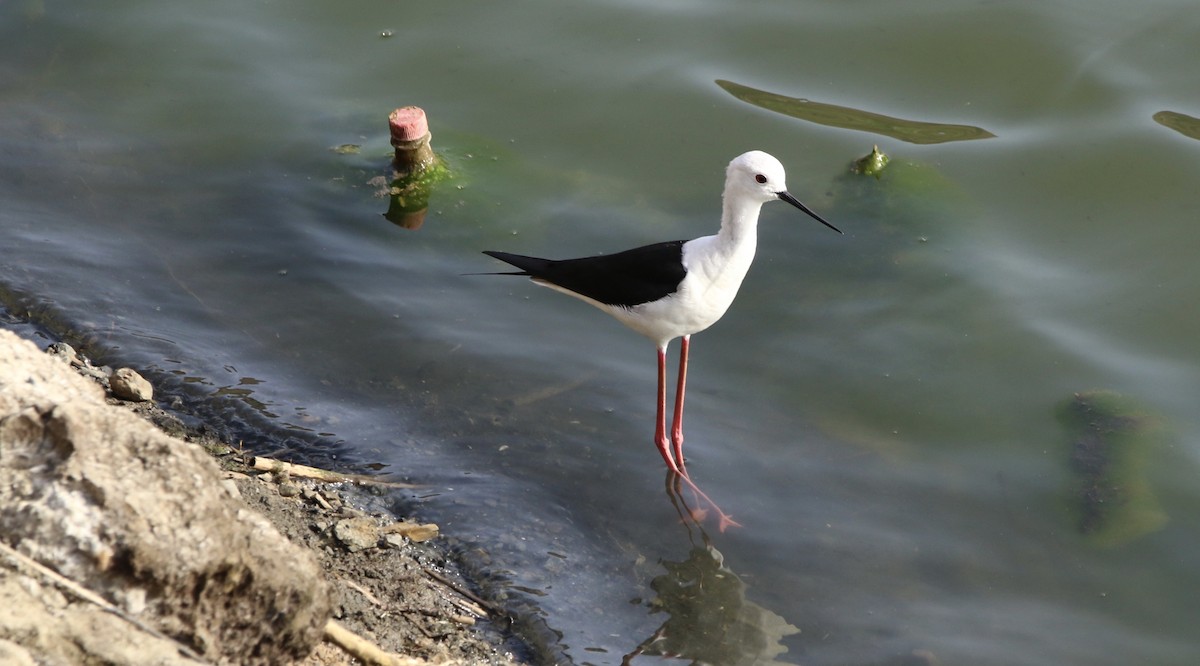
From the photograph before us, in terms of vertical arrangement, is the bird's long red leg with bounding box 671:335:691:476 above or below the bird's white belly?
below

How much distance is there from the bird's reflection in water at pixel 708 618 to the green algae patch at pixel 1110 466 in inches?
55.1

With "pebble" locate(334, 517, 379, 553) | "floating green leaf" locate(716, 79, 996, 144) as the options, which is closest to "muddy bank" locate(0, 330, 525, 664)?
"pebble" locate(334, 517, 379, 553)

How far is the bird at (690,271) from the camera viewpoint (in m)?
4.52

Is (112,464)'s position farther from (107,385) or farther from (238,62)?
(238,62)

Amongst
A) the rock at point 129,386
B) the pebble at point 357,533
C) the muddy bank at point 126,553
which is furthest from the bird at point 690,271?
the muddy bank at point 126,553

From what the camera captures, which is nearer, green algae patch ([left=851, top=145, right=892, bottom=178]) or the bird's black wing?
the bird's black wing

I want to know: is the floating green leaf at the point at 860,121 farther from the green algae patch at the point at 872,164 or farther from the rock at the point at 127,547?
the rock at the point at 127,547

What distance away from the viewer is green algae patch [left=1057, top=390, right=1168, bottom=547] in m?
4.59

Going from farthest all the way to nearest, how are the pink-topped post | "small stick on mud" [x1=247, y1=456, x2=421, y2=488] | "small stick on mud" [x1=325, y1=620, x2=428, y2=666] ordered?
the pink-topped post
"small stick on mud" [x1=247, y1=456, x2=421, y2=488]
"small stick on mud" [x1=325, y1=620, x2=428, y2=666]

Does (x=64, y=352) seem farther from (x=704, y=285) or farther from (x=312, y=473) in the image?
(x=704, y=285)

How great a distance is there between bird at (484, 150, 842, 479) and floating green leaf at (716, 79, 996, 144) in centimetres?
253

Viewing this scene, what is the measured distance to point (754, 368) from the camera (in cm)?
543

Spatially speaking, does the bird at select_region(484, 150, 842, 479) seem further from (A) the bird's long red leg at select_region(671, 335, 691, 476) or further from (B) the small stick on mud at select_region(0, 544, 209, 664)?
(B) the small stick on mud at select_region(0, 544, 209, 664)

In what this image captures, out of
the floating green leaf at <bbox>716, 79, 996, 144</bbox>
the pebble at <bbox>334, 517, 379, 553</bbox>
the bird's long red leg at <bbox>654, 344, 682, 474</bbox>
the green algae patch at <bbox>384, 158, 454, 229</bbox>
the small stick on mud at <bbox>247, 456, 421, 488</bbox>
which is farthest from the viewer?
the floating green leaf at <bbox>716, 79, 996, 144</bbox>
